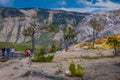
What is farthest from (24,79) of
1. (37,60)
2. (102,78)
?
(37,60)

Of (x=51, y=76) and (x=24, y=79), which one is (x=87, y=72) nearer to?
(x=51, y=76)

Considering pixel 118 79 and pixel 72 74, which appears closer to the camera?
pixel 118 79

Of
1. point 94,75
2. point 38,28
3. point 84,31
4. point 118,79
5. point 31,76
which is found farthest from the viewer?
point 84,31

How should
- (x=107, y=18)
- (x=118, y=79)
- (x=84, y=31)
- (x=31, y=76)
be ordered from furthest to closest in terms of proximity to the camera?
(x=107, y=18), (x=84, y=31), (x=31, y=76), (x=118, y=79)

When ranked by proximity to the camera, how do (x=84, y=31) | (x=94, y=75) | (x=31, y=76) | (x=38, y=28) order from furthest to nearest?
(x=84, y=31) → (x=38, y=28) → (x=31, y=76) → (x=94, y=75)

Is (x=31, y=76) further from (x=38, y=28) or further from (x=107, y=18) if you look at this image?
(x=107, y=18)

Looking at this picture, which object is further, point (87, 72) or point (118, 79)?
point (87, 72)

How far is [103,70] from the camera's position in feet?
81.0

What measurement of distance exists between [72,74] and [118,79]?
13.0 ft

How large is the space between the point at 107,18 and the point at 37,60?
153 metres

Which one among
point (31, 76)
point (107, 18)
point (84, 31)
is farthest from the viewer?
point (107, 18)

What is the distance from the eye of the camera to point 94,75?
22.5m

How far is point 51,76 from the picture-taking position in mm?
22906

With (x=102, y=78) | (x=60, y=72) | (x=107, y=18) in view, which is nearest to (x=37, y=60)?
(x=60, y=72)
